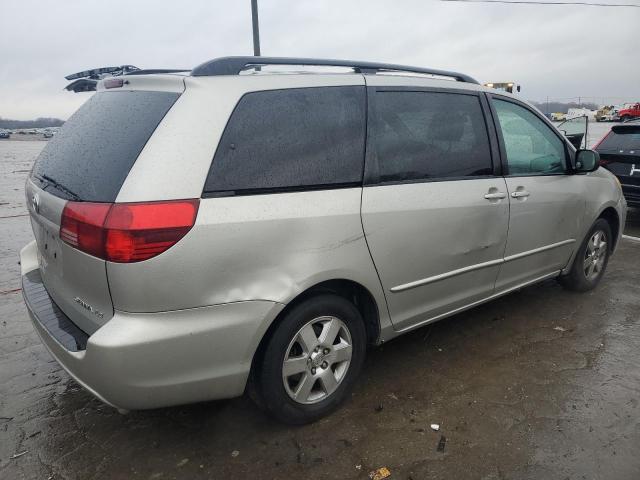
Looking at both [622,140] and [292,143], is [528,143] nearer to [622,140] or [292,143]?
[292,143]

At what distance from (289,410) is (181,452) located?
1.83ft

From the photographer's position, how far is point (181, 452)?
2398 millimetres

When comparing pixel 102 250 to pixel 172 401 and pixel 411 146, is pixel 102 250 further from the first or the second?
pixel 411 146

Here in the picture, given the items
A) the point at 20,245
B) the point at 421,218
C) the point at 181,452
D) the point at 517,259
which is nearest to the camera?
the point at 181,452

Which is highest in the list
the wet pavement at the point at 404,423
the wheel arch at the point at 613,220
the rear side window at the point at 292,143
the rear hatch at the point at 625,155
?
the rear side window at the point at 292,143

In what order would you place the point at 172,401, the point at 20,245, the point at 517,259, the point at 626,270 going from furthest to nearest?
the point at 20,245
the point at 626,270
the point at 517,259
the point at 172,401

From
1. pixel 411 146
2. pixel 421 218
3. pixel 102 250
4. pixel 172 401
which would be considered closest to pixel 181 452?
pixel 172 401

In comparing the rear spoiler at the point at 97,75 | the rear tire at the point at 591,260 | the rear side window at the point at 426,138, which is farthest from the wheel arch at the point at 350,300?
the rear tire at the point at 591,260

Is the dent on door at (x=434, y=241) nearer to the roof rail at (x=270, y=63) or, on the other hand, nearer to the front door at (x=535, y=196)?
the front door at (x=535, y=196)

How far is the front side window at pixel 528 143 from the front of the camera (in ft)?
11.3

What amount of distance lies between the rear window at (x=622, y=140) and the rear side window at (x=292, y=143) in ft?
19.2

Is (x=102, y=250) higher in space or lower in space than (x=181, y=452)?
higher

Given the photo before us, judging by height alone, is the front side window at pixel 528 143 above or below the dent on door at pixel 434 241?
above

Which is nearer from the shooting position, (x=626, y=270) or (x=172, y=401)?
(x=172, y=401)
